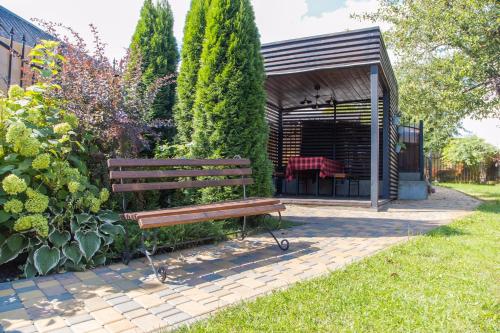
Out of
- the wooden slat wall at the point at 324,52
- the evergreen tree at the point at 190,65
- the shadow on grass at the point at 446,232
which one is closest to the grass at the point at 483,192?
the wooden slat wall at the point at 324,52

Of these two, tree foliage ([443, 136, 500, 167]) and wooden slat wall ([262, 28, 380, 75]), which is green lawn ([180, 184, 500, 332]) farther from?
tree foliage ([443, 136, 500, 167])

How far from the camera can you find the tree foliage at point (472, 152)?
20641 mm

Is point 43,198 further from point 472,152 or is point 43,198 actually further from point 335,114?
point 472,152

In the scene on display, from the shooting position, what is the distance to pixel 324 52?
7086 millimetres

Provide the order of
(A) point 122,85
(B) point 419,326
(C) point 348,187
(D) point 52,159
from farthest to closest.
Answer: (C) point 348,187, (A) point 122,85, (D) point 52,159, (B) point 419,326

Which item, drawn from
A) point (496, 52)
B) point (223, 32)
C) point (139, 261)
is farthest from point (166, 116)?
point (496, 52)

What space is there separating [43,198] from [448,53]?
12.8 m

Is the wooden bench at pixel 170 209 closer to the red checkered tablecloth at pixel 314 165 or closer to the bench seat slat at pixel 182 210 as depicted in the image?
the bench seat slat at pixel 182 210

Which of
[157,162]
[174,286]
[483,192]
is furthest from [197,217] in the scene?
[483,192]

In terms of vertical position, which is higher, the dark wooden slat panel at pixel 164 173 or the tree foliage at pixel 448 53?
the tree foliage at pixel 448 53

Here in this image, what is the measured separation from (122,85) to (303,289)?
3.17 meters

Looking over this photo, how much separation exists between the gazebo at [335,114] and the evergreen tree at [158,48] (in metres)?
2.28

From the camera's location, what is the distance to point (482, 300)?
7.50 ft

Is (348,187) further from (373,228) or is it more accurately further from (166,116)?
(166,116)
